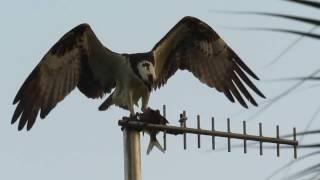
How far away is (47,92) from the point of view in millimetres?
7105

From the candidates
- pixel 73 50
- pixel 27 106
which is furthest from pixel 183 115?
pixel 73 50

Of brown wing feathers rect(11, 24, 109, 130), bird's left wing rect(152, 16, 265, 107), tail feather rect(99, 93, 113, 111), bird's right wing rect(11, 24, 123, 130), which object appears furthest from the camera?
bird's left wing rect(152, 16, 265, 107)

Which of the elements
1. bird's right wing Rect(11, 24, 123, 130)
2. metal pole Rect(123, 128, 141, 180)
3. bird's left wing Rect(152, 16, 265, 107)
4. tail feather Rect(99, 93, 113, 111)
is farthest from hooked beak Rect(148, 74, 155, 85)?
metal pole Rect(123, 128, 141, 180)

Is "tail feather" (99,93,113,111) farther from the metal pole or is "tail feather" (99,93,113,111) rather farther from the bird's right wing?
the metal pole

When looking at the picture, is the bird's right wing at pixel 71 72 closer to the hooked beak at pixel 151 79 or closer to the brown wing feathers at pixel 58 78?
the brown wing feathers at pixel 58 78

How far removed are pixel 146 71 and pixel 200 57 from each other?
1.44 meters

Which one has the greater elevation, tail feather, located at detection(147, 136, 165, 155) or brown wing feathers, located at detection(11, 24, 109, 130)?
brown wing feathers, located at detection(11, 24, 109, 130)

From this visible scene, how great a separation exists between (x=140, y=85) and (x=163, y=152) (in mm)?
2444

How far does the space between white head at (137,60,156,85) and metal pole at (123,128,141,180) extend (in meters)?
2.72

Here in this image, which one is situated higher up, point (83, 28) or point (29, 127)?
point (83, 28)

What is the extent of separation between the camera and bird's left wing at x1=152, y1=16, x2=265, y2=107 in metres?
7.60

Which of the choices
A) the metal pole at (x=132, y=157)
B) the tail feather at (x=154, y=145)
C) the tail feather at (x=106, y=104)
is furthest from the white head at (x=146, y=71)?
the metal pole at (x=132, y=157)

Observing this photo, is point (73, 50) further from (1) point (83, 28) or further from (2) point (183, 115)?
(2) point (183, 115)

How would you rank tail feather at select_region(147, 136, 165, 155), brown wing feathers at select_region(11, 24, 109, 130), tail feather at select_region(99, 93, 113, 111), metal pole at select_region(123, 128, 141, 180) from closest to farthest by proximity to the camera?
1. metal pole at select_region(123, 128, 141, 180)
2. tail feather at select_region(147, 136, 165, 155)
3. tail feather at select_region(99, 93, 113, 111)
4. brown wing feathers at select_region(11, 24, 109, 130)
